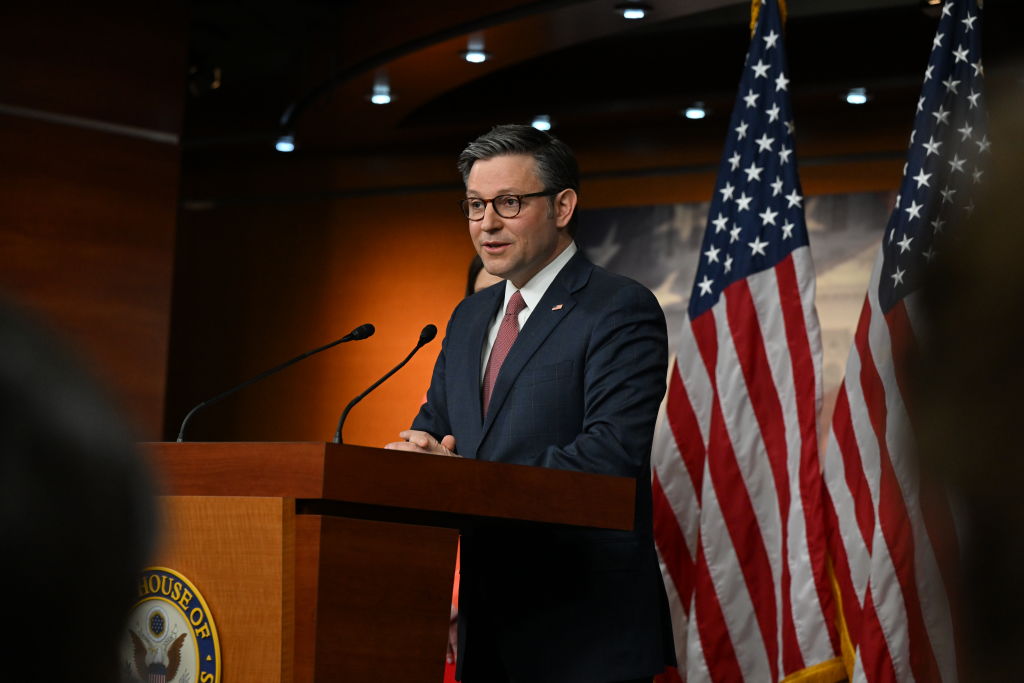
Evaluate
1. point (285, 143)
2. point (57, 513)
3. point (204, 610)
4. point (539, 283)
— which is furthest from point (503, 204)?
point (285, 143)

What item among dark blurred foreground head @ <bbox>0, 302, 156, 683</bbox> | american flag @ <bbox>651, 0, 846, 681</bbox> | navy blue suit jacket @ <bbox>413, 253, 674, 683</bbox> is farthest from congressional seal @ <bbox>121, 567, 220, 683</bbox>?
american flag @ <bbox>651, 0, 846, 681</bbox>

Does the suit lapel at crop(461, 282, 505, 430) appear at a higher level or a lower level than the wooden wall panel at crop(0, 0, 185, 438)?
lower

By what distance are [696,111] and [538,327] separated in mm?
4462

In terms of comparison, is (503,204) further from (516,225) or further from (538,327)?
(538,327)

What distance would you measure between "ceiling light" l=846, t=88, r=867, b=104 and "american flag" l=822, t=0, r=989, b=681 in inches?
89.1

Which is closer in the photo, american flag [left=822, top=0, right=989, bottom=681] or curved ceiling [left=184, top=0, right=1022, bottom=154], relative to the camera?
american flag [left=822, top=0, right=989, bottom=681]

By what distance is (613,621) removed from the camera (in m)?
2.40

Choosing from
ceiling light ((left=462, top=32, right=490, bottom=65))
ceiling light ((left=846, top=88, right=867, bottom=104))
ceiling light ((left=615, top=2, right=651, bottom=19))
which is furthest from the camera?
ceiling light ((left=846, top=88, right=867, bottom=104))

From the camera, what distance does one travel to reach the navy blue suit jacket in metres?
2.37

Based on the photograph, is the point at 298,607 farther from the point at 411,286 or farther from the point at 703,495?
the point at 411,286

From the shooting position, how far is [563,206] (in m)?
2.85

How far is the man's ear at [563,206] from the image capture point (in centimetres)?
284

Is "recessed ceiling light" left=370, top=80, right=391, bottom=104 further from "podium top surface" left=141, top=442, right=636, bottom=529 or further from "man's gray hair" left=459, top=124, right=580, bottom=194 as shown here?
"podium top surface" left=141, top=442, right=636, bottom=529

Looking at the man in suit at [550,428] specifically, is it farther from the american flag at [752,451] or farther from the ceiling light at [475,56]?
the ceiling light at [475,56]
